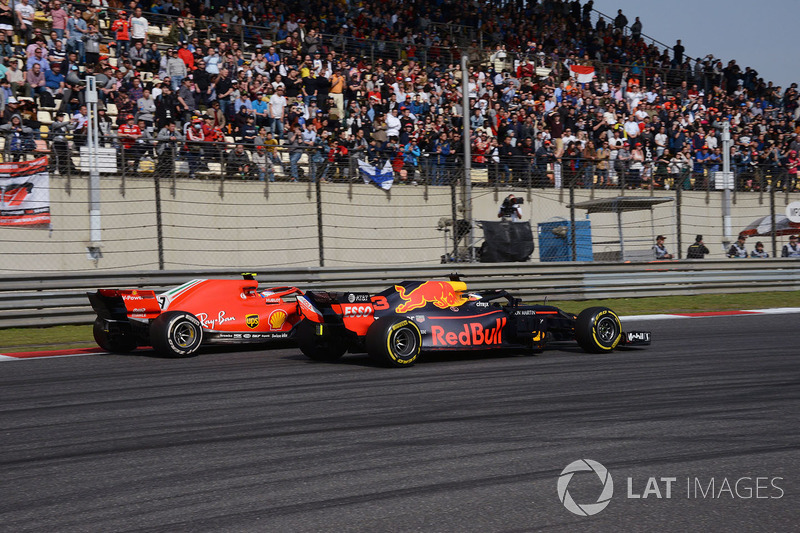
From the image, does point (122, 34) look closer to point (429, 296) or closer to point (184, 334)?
point (184, 334)

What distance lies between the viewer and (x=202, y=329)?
9.64 m

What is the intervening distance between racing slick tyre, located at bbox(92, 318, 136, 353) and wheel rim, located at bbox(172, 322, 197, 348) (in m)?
0.69

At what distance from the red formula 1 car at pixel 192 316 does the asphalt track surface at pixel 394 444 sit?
61 cm

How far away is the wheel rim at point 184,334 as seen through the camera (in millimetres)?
9473

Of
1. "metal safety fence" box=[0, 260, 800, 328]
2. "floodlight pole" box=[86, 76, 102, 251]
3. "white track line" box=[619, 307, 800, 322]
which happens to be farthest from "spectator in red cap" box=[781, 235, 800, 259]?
"floodlight pole" box=[86, 76, 102, 251]

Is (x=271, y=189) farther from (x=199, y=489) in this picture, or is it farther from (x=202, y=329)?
(x=199, y=489)

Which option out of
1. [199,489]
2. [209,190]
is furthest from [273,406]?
[209,190]

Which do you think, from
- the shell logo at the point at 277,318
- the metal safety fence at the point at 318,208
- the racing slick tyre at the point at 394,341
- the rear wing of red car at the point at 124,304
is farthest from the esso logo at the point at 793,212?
the rear wing of red car at the point at 124,304

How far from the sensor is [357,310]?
8797 millimetres

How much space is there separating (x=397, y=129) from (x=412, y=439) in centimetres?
1403

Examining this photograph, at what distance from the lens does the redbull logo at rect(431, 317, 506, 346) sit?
8867 millimetres

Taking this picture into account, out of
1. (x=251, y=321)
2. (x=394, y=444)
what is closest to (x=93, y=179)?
(x=251, y=321)
